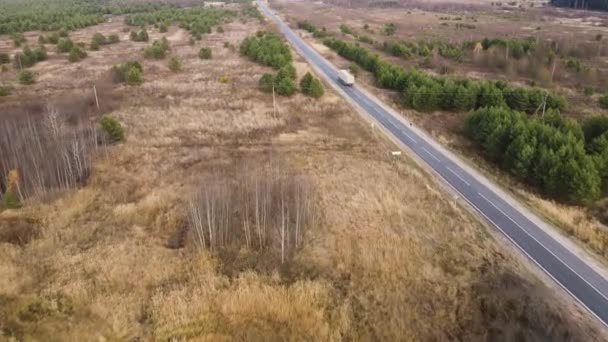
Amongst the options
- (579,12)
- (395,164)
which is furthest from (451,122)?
(579,12)

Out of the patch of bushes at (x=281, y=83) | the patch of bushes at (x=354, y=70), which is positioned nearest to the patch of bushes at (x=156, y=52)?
the patch of bushes at (x=281, y=83)

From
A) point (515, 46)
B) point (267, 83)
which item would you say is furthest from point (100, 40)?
point (515, 46)

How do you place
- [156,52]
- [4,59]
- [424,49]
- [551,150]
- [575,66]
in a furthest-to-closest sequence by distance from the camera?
[424,49] < [156,52] < [4,59] < [575,66] < [551,150]

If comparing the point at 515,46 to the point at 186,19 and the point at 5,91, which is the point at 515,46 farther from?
the point at 186,19

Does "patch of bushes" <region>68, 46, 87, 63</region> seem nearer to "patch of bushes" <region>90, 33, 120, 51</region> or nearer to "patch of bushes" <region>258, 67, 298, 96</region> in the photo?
"patch of bushes" <region>90, 33, 120, 51</region>

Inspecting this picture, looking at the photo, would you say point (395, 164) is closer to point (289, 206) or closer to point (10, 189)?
point (289, 206)

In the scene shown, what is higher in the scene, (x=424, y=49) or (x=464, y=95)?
(x=424, y=49)

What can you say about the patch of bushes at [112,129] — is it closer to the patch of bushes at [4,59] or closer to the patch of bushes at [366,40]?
the patch of bushes at [4,59]

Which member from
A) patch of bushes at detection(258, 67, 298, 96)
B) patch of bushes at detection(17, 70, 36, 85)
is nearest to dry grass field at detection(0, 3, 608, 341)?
patch of bushes at detection(258, 67, 298, 96)
